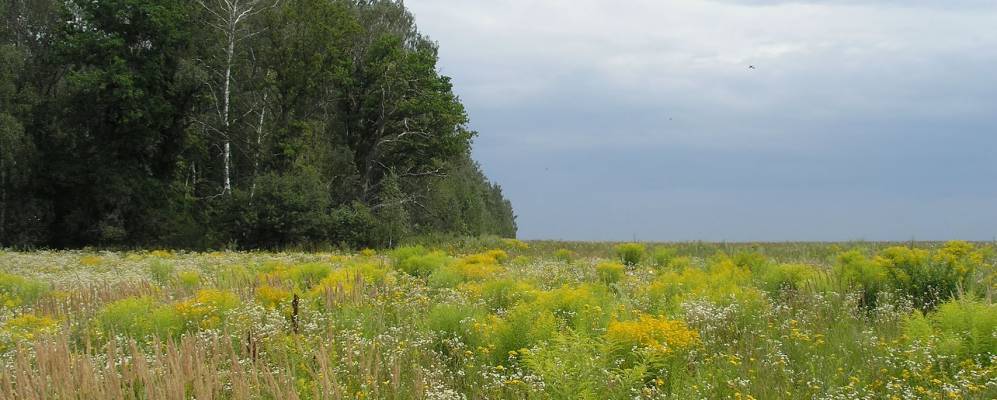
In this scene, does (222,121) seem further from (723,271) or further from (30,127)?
(723,271)

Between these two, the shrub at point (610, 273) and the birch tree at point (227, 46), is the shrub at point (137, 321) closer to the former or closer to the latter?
the shrub at point (610, 273)

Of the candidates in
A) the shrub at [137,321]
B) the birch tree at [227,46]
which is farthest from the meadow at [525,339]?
the birch tree at [227,46]

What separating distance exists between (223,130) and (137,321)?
26603 millimetres

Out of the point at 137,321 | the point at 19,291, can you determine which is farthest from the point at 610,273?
the point at 19,291

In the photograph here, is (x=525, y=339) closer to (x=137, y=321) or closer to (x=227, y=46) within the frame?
(x=137, y=321)

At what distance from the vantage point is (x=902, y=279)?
9.80 metres

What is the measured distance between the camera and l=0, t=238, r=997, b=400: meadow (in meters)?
5.11

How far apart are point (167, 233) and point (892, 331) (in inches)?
1249

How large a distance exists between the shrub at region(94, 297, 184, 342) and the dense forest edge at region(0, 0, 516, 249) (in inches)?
852

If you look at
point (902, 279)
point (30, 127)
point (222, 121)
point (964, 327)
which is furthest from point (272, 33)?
point (964, 327)

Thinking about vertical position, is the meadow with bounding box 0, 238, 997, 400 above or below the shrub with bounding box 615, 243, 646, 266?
below

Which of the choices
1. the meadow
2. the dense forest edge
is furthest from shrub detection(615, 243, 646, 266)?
the dense forest edge

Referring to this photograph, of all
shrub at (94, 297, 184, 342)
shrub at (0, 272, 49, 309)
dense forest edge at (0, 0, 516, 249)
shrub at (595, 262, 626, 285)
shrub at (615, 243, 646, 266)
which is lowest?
shrub at (0, 272, 49, 309)

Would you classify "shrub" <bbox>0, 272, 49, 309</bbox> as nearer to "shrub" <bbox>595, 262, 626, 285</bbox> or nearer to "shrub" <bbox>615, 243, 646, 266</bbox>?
"shrub" <bbox>595, 262, 626, 285</bbox>
